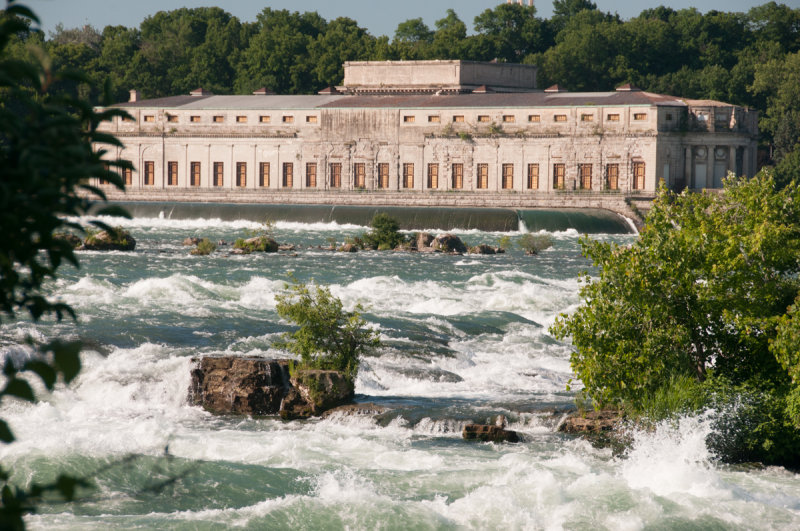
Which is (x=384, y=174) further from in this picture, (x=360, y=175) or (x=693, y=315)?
(x=693, y=315)

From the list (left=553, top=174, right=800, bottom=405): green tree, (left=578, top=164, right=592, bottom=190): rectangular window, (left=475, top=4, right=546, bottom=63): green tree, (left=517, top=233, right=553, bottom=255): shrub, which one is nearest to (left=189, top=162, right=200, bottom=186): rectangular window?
(left=578, top=164, right=592, bottom=190): rectangular window

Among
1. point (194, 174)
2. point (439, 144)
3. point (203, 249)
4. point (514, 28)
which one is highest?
point (514, 28)

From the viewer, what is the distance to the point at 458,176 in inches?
3051

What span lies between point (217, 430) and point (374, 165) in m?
62.5

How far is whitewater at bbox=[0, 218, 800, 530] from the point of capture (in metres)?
13.1

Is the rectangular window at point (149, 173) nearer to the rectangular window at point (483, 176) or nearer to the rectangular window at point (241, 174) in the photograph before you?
the rectangular window at point (241, 174)

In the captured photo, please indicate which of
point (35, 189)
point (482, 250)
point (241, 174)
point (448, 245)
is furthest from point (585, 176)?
point (35, 189)

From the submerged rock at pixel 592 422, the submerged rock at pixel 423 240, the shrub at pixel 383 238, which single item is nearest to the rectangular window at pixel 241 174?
the shrub at pixel 383 238

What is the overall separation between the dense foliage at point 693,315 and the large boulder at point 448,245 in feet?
105

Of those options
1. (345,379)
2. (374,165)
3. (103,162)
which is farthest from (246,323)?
(374,165)

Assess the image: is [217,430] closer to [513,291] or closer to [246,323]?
[246,323]

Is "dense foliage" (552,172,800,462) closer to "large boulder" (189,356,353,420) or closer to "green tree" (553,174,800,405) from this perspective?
"green tree" (553,174,800,405)

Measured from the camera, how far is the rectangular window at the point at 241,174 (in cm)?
8150

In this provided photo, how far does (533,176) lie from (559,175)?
1.75m
